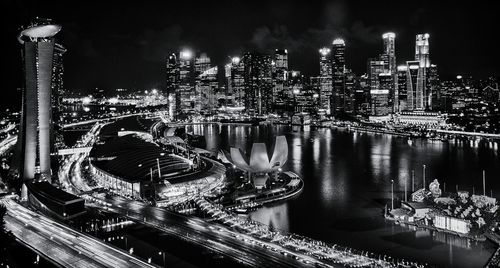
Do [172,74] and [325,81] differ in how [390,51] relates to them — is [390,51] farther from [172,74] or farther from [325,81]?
[172,74]

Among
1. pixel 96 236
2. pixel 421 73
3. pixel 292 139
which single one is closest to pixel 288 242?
pixel 96 236

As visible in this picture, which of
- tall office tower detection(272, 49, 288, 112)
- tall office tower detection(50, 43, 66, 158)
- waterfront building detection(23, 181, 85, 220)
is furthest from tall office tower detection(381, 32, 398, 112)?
waterfront building detection(23, 181, 85, 220)

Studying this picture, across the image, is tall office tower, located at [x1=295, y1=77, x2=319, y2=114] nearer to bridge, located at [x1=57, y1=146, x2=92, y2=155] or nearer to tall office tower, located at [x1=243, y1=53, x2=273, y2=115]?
tall office tower, located at [x1=243, y1=53, x2=273, y2=115]

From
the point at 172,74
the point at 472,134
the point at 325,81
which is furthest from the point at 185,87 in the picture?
the point at 472,134

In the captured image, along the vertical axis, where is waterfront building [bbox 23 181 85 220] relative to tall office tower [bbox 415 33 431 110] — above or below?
below

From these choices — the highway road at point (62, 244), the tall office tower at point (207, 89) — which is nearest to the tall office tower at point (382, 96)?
the tall office tower at point (207, 89)

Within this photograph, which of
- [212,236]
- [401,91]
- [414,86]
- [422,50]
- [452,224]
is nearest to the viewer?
[212,236]

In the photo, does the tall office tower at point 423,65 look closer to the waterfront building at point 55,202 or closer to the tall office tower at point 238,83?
the tall office tower at point 238,83

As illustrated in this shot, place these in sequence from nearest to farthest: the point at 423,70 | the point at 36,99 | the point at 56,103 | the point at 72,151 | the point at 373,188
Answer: the point at 36,99 < the point at 373,188 < the point at 72,151 < the point at 56,103 < the point at 423,70
